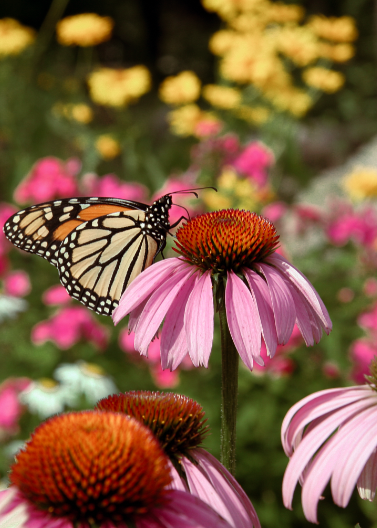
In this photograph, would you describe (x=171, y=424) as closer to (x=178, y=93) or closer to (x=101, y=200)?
(x=101, y=200)

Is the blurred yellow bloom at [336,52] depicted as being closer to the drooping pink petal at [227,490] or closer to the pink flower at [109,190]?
the pink flower at [109,190]

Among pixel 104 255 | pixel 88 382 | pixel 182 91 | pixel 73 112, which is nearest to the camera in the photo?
pixel 104 255

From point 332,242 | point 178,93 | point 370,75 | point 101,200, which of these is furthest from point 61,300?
point 370,75

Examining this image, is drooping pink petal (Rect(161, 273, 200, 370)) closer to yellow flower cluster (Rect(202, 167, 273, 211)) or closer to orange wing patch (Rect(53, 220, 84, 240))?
orange wing patch (Rect(53, 220, 84, 240))

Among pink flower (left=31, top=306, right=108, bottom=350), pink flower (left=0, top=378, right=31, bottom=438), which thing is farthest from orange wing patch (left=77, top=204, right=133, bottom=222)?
pink flower (left=0, top=378, right=31, bottom=438)

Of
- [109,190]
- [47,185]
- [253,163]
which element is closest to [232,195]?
[253,163]

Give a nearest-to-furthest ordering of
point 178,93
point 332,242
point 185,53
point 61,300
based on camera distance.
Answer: point 61,300
point 332,242
point 178,93
point 185,53

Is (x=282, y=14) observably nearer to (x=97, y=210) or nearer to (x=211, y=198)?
(x=211, y=198)
